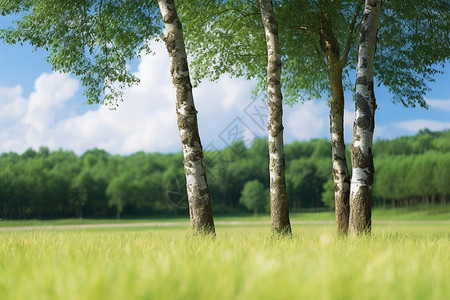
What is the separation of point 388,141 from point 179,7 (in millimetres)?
118682

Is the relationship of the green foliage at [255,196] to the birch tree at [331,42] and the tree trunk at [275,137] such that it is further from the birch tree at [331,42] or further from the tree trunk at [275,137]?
the tree trunk at [275,137]

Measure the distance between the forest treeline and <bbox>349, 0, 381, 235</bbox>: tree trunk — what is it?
4076cm

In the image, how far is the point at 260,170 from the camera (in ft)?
360

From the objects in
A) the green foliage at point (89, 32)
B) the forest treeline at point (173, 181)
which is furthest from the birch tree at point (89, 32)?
the forest treeline at point (173, 181)

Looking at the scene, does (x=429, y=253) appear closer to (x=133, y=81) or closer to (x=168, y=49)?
(x=168, y=49)

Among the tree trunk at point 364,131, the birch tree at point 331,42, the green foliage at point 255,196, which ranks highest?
the birch tree at point 331,42

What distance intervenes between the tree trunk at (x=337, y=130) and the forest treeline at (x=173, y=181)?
3658 centimetres

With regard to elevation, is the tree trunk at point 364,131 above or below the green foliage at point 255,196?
above

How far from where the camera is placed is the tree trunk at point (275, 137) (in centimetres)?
1183

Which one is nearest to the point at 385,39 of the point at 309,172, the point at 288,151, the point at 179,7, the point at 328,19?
the point at 328,19

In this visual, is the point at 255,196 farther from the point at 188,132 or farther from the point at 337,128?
the point at 188,132

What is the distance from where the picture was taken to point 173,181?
8738 centimetres

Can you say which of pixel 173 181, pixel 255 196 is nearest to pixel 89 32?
pixel 173 181

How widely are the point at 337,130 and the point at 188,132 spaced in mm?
6533
